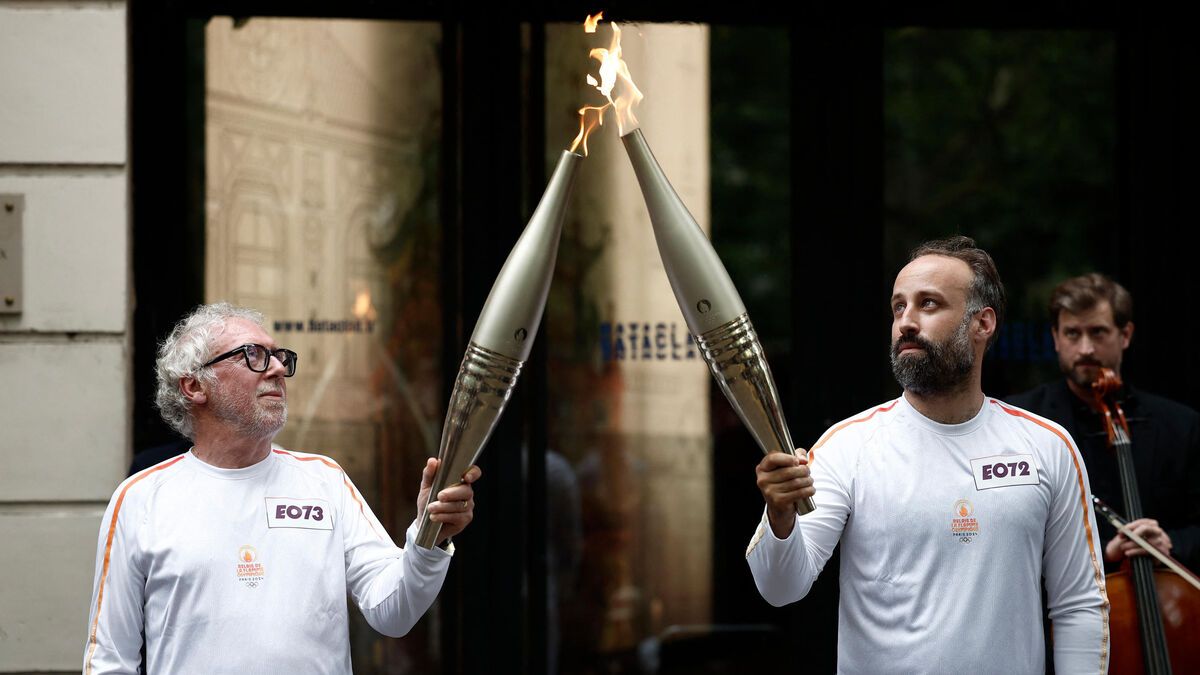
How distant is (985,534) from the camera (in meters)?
3.31

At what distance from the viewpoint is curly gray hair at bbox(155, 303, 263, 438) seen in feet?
11.8

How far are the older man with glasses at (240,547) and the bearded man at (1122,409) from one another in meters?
2.34

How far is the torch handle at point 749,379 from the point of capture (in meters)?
3.08

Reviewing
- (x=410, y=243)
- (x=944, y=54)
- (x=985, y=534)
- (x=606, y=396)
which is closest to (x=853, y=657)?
(x=985, y=534)

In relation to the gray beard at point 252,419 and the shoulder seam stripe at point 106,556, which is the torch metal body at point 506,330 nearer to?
the gray beard at point 252,419

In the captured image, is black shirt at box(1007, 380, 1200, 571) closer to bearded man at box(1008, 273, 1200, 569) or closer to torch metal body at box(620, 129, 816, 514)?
bearded man at box(1008, 273, 1200, 569)

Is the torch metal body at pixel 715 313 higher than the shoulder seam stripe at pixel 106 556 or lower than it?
higher

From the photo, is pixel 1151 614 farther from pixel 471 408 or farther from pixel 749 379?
pixel 471 408

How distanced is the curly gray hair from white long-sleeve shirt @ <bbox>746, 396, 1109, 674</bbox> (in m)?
1.55

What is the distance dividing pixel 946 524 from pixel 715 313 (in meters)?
0.82

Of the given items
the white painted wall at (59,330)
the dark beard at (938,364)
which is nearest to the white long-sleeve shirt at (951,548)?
the dark beard at (938,364)

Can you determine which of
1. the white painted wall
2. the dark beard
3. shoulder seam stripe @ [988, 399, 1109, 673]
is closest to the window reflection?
the white painted wall

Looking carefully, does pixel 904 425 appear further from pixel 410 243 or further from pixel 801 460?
pixel 410 243

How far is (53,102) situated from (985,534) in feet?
11.9
